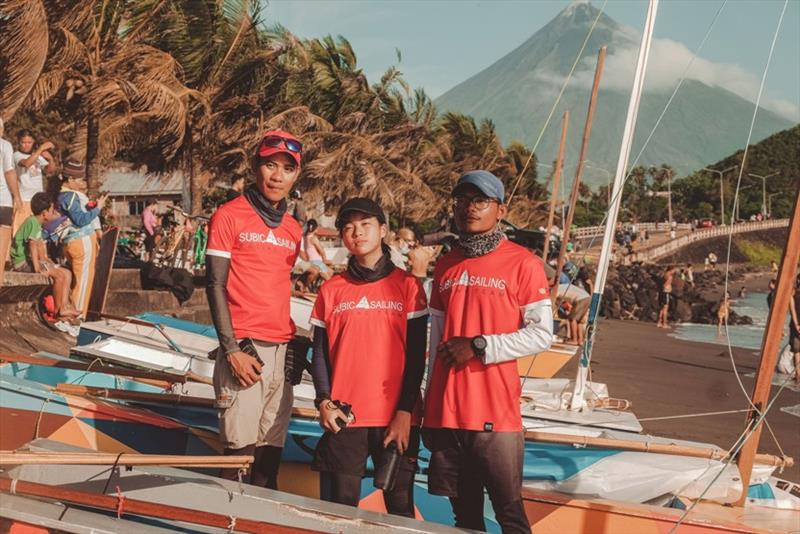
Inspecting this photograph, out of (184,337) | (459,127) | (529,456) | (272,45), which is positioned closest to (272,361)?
(529,456)

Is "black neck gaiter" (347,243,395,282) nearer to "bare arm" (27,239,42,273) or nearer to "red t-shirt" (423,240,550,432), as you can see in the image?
"red t-shirt" (423,240,550,432)

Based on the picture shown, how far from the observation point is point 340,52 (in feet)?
107

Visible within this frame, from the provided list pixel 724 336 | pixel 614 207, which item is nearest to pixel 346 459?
pixel 614 207

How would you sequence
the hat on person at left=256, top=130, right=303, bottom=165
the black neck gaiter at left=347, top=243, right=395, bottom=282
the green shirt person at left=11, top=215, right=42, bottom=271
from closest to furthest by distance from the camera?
the black neck gaiter at left=347, top=243, right=395, bottom=282 → the hat on person at left=256, top=130, right=303, bottom=165 → the green shirt person at left=11, top=215, right=42, bottom=271

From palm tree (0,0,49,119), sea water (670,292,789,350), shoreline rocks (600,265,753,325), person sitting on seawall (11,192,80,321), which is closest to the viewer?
person sitting on seawall (11,192,80,321)

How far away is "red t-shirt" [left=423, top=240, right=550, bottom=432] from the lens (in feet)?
11.2

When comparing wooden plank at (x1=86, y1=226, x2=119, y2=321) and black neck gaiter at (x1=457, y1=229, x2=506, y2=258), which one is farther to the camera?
wooden plank at (x1=86, y1=226, x2=119, y2=321)

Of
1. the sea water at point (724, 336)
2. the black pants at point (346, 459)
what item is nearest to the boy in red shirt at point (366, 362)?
the black pants at point (346, 459)

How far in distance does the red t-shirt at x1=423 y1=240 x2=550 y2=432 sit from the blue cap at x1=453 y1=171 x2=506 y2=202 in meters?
0.22

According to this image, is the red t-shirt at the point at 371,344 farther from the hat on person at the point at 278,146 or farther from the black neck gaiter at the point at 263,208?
the hat on person at the point at 278,146

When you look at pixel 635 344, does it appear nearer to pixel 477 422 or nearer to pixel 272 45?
pixel 272 45

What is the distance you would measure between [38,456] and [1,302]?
5.63m

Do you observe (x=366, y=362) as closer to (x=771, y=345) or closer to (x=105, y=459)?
(x=105, y=459)

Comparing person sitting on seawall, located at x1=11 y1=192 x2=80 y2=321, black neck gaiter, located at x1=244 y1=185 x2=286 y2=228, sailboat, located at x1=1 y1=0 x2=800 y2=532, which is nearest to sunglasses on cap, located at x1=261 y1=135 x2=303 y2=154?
black neck gaiter, located at x1=244 y1=185 x2=286 y2=228
